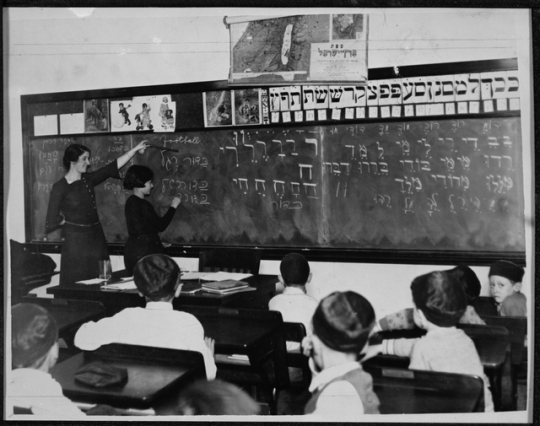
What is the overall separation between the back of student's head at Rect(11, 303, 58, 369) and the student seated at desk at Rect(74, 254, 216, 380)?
0.18 metres

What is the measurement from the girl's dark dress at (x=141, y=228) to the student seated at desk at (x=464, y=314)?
48.3 inches

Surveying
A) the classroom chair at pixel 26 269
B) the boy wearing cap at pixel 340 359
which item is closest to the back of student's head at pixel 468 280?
the boy wearing cap at pixel 340 359

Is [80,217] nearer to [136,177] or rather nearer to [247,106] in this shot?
[136,177]

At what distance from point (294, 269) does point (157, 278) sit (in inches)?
27.6

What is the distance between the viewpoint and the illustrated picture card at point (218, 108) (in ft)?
8.39

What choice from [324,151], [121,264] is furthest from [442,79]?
[121,264]

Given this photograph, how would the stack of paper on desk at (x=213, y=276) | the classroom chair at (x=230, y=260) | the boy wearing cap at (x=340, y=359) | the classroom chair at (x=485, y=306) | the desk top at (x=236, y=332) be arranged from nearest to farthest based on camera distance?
the desk top at (x=236, y=332) < the boy wearing cap at (x=340, y=359) < the classroom chair at (x=485, y=306) < the stack of paper on desk at (x=213, y=276) < the classroom chair at (x=230, y=260)

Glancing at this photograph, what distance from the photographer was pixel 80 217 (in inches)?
103

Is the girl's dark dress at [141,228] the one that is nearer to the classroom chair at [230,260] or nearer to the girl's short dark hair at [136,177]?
the girl's short dark hair at [136,177]

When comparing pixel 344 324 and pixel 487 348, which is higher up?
pixel 344 324

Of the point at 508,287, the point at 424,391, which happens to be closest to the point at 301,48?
the point at 508,287

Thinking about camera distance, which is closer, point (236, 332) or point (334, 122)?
point (236, 332)

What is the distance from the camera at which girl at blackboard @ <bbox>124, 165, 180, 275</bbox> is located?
2604mm

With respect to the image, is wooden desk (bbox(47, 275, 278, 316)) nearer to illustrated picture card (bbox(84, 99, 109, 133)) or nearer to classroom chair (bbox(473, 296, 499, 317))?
illustrated picture card (bbox(84, 99, 109, 133))
